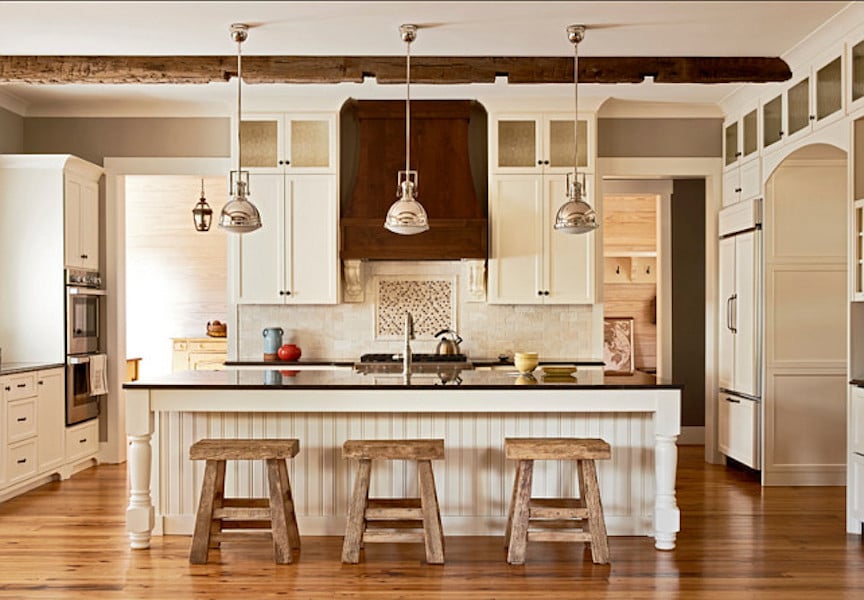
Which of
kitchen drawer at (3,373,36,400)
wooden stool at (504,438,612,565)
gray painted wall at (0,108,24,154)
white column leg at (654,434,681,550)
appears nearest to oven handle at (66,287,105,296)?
kitchen drawer at (3,373,36,400)

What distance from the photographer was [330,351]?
23.8 feet

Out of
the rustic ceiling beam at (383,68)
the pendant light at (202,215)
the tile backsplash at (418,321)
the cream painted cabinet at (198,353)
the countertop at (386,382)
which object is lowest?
the cream painted cabinet at (198,353)

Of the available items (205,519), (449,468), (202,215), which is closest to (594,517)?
(449,468)

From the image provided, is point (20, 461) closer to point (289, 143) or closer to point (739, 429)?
point (289, 143)

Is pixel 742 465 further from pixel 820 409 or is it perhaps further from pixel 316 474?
pixel 316 474

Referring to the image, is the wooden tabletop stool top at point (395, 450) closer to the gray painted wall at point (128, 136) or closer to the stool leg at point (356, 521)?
the stool leg at point (356, 521)

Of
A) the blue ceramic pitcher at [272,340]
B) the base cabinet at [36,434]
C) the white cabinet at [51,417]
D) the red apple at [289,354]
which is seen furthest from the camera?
the blue ceramic pitcher at [272,340]

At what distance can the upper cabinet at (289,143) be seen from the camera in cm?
695

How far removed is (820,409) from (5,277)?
5.74 metres

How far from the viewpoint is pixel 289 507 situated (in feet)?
14.6

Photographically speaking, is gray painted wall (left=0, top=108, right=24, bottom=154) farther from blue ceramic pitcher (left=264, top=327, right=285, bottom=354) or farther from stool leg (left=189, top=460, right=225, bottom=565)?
stool leg (left=189, top=460, right=225, bottom=565)

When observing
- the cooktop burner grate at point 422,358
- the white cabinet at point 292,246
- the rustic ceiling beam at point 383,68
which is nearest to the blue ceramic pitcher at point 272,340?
the white cabinet at point 292,246

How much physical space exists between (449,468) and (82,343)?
134 inches

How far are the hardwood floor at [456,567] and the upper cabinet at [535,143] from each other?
2.86 meters
